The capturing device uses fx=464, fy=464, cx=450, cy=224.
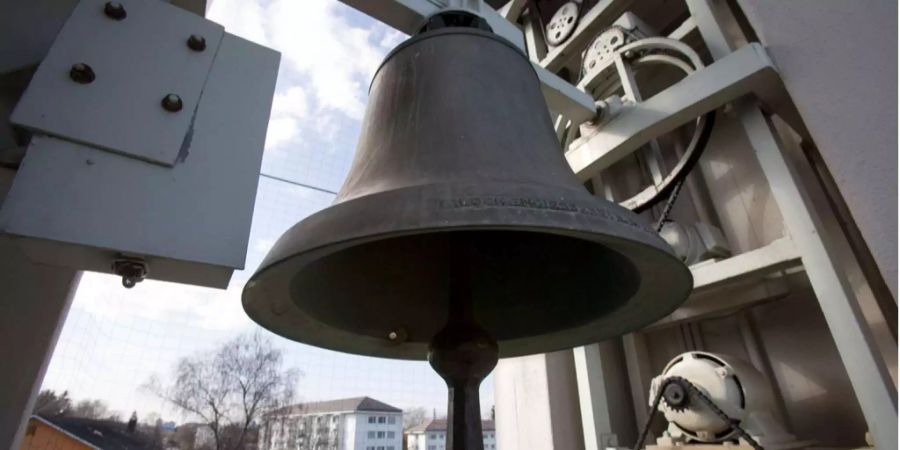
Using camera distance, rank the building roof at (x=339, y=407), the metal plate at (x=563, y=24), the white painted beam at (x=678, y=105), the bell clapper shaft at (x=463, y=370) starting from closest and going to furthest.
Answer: the bell clapper shaft at (x=463, y=370)
the white painted beam at (x=678, y=105)
the metal plate at (x=563, y=24)
the building roof at (x=339, y=407)

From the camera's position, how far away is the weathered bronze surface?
14.9 inches

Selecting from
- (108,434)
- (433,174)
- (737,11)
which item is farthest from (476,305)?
(108,434)

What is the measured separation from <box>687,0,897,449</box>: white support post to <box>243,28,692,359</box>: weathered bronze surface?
493mm

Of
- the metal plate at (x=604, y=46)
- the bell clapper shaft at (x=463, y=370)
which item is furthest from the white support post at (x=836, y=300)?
the bell clapper shaft at (x=463, y=370)

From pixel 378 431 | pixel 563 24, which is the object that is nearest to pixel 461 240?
pixel 563 24

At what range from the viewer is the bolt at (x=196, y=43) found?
673mm

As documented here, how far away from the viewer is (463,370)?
1.65 ft

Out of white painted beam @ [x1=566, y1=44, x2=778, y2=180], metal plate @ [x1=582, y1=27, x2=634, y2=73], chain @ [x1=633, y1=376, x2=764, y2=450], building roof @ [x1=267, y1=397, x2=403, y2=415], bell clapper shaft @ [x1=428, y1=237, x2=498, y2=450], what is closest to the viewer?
bell clapper shaft @ [x1=428, y1=237, x2=498, y2=450]

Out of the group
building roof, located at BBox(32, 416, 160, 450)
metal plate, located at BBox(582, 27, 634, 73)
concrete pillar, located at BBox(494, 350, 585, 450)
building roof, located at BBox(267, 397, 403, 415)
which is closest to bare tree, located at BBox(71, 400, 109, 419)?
building roof, located at BBox(32, 416, 160, 450)

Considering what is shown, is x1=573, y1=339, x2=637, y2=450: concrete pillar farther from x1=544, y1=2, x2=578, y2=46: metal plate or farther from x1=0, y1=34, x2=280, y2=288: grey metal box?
x1=544, y1=2, x2=578, y2=46: metal plate

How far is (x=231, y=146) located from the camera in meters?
0.61

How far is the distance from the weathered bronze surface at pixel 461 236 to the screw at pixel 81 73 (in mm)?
336

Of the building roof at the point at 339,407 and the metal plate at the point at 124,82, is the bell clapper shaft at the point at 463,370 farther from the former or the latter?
the building roof at the point at 339,407

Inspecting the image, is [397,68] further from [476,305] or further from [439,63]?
[476,305]
